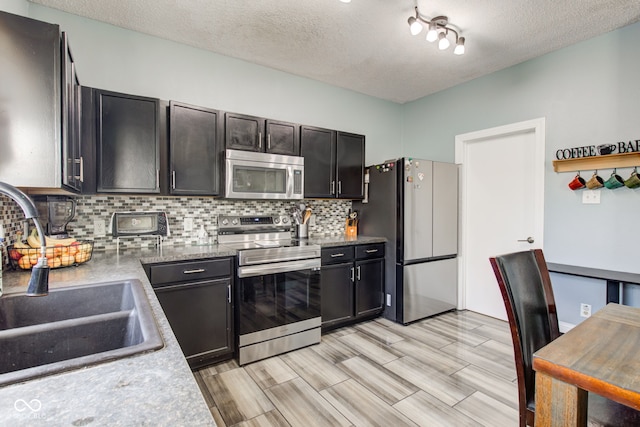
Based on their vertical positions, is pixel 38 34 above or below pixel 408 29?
below

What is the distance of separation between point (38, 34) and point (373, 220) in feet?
9.89

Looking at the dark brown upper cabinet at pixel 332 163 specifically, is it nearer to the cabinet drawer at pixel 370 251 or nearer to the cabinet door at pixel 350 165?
the cabinet door at pixel 350 165

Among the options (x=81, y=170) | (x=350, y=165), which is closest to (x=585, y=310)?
(x=350, y=165)

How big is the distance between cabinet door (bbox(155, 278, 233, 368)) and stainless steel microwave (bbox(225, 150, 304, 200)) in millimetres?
799

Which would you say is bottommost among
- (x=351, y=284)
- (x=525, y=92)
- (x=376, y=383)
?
(x=376, y=383)

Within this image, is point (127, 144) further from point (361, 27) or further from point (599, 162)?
point (599, 162)

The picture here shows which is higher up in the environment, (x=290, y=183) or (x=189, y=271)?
(x=290, y=183)

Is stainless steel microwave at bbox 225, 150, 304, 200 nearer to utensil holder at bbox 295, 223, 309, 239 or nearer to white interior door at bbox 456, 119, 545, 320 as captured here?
utensil holder at bbox 295, 223, 309, 239

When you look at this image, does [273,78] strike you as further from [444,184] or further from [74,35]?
[444,184]

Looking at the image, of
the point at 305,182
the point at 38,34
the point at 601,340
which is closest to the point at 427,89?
the point at 305,182

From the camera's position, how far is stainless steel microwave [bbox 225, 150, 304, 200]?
8.67 feet

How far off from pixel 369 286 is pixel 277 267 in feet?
3.91

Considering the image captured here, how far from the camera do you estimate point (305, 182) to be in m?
3.18

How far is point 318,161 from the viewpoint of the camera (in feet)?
10.7
